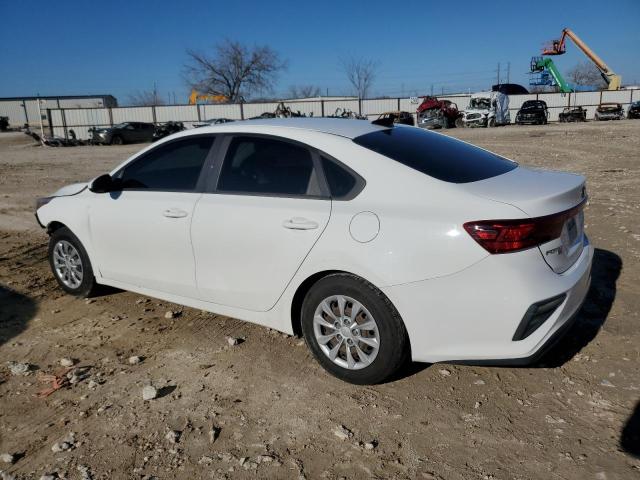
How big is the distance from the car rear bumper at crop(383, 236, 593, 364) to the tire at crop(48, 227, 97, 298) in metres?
3.03

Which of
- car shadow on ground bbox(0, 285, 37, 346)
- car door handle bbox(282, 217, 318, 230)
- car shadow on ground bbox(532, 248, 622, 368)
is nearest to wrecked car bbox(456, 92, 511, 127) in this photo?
car shadow on ground bbox(532, 248, 622, 368)

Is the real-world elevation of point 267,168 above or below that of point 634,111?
above

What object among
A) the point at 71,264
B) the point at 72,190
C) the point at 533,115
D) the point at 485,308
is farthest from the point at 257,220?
the point at 533,115

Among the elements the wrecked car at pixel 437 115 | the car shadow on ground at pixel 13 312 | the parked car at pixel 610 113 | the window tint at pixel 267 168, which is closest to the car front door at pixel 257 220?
the window tint at pixel 267 168

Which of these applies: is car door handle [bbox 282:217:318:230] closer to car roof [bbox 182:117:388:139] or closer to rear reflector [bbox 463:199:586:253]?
car roof [bbox 182:117:388:139]

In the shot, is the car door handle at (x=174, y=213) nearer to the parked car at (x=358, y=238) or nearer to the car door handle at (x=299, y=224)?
the parked car at (x=358, y=238)

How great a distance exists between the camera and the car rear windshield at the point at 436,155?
122 inches

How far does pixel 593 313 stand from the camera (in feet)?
13.4

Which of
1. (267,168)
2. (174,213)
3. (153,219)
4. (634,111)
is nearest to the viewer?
(267,168)

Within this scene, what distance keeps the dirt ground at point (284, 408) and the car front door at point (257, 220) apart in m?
0.55

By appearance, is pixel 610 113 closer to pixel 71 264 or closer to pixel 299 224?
pixel 71 264

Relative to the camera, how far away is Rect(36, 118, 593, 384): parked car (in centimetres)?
269

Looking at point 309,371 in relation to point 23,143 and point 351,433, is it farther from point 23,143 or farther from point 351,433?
point 23,143

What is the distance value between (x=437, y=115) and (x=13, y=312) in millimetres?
33996
